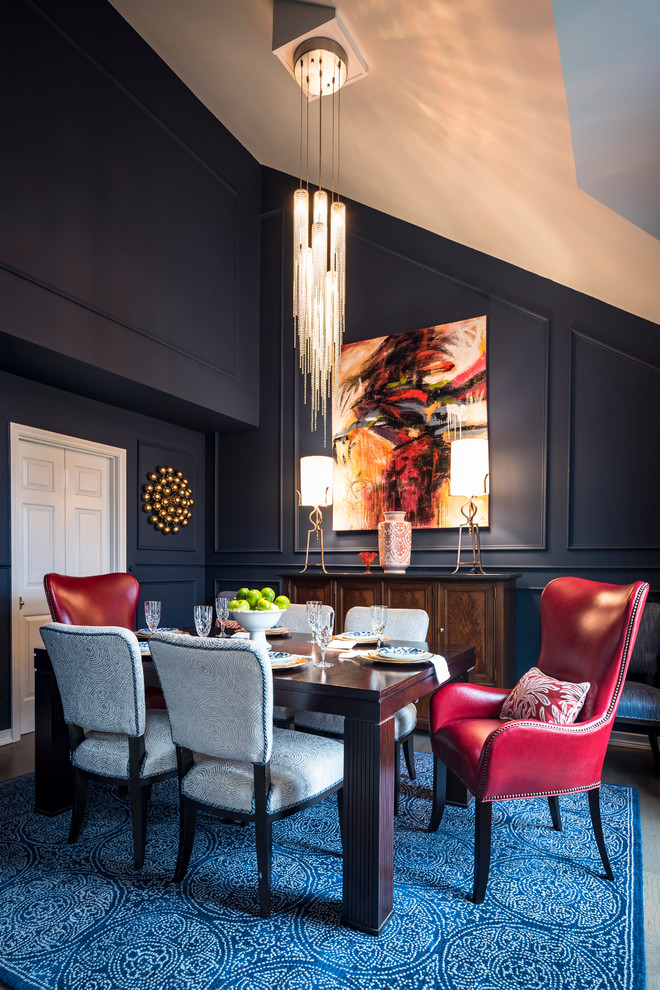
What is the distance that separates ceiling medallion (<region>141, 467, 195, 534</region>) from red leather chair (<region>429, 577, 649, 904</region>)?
3371 mm

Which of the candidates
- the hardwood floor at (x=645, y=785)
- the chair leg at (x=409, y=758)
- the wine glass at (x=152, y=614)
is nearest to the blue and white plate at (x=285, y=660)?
the wine glass at (x=152, y=614)

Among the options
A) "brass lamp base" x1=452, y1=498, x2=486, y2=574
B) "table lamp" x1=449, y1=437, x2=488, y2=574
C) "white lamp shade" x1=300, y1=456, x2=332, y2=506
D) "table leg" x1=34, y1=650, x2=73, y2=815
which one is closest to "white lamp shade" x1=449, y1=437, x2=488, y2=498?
"table lamp" x1=449, y1=437, x2=488, y2=574

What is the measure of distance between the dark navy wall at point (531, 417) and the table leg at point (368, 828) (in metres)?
2.63

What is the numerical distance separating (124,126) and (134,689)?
13.0 feet

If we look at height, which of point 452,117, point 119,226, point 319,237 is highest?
point 452,117

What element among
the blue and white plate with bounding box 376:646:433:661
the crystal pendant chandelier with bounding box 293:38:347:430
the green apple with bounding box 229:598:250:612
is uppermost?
the crystal pendant chandelier with bounding box 293:38:347:430

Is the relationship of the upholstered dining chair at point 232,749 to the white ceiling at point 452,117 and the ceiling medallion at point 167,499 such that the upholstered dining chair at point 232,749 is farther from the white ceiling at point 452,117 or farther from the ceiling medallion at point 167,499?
the ceiling medallion at point 167,499

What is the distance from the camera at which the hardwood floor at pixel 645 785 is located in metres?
1.86

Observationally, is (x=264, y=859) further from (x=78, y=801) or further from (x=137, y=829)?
(x=78, y=801)

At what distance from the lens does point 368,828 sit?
6.16 ft

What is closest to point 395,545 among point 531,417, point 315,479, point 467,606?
point 467,606

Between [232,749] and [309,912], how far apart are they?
23.3 inches

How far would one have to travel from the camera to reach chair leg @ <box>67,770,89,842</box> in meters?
2.42

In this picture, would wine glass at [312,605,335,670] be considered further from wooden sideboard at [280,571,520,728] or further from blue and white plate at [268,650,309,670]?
wooden sideboard at [280,571,520,728]
